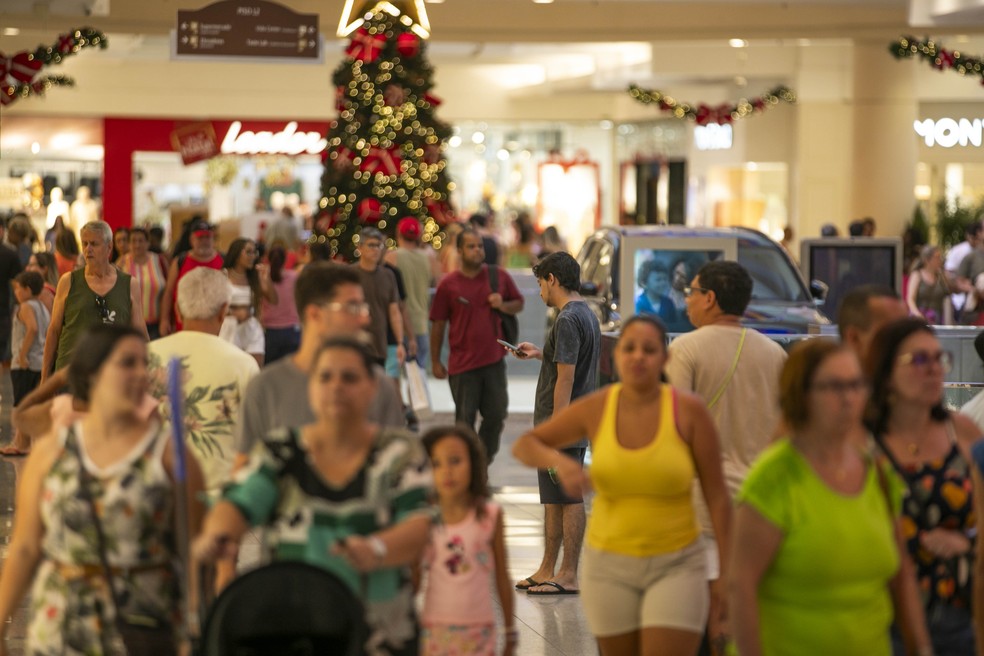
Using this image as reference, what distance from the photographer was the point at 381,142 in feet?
65.1

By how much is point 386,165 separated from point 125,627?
1568cm

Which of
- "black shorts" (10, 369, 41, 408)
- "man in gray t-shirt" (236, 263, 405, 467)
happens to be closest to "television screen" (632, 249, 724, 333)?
"black shorts" (10, 369, 41, 408)

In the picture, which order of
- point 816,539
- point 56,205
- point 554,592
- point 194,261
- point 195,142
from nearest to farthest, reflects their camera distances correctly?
point 816,539, point 554,592, point 194,261, point 56,205, point 195,142

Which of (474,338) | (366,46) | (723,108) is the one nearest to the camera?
(474,338)

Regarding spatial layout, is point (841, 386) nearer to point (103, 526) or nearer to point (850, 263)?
point (103, 526)

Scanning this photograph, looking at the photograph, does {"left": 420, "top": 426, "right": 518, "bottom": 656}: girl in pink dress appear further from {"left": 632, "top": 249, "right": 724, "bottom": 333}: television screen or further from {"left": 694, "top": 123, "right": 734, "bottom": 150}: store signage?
{"left": 694, "top": 123, "right": 734, "bottom": 150}: store signage

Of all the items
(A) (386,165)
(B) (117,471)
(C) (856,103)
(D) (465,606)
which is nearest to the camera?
(B) (117,471)

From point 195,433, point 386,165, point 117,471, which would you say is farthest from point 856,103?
point 117,471

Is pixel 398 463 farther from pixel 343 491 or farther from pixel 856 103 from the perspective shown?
pixel 856 103

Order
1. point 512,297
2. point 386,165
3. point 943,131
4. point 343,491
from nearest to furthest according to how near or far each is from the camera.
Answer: point 343,491 → point 512,297 → point 386,165 → point 943,131

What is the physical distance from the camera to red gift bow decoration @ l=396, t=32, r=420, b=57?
19594 mm

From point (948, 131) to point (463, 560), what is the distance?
25066 mm

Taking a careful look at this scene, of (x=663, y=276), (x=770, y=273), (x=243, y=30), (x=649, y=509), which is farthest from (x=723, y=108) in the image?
(x=649, y=509)

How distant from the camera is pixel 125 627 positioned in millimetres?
4363
